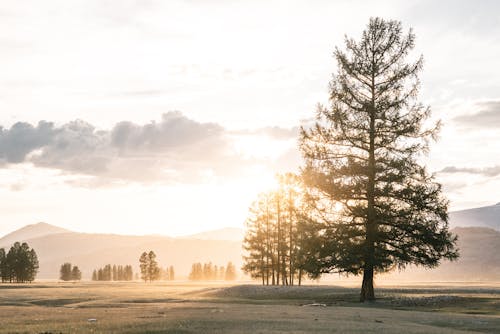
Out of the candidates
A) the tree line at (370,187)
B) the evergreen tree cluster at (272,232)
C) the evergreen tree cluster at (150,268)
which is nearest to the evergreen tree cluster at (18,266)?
the evergreen tree cluster at (150,268)

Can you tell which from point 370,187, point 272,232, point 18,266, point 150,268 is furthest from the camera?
point 150,268

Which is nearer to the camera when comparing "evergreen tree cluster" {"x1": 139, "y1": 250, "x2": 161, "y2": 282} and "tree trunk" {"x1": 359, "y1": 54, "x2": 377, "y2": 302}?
"tree trunk" {"x1": 359, "y1": 54, "x2": 377, "y2": 302}

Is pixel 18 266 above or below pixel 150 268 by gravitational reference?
above

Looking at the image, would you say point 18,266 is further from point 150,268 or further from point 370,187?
point 370,187

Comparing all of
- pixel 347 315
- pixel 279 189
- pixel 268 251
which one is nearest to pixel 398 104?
pixel 347 315

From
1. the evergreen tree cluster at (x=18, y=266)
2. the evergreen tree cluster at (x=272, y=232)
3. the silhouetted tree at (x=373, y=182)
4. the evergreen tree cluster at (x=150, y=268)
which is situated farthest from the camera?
the evergreen tree cluster at (x=150, y=268)

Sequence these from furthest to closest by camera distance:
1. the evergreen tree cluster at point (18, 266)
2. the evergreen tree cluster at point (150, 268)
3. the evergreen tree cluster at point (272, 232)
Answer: the evergreen tree cluster at point (150, 268) → the evergreen tree cluster at point (18, 266) → the evergreen tree cluster at point (272, 232)

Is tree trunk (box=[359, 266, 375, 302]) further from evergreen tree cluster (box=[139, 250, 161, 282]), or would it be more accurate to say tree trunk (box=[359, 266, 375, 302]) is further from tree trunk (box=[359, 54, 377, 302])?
evergreen tree cluster (box=[139, 250, 161, 282])

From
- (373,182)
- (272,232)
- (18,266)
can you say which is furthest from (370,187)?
(18,266)

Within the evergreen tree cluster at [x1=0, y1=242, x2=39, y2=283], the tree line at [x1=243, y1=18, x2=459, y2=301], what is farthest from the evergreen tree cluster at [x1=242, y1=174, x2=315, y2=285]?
the evergreen tree cluster at [x1=0, y1=242, x2=39, y2=283]

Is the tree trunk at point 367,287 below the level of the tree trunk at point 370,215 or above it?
below

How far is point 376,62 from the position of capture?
135 feet

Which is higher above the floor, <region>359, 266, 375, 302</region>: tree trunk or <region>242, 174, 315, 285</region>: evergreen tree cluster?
<region>242, 174, 315, 285</region>: evergreen tree cluster

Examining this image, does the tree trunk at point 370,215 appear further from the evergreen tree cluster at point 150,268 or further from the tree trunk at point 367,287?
the evergreen tree cluster at point 150,268
